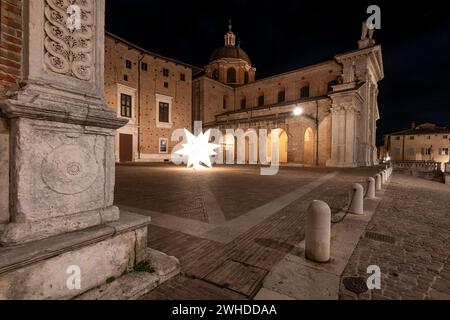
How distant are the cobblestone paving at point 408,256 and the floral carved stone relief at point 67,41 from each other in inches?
148

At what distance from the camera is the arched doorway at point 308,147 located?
27328mm

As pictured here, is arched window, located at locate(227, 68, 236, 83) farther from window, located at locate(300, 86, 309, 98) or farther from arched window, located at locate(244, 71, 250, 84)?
window, located at locate(300, 86, 309, 98)

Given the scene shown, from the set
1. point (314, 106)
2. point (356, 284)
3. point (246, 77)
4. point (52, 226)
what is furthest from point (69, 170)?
point (246, 77)

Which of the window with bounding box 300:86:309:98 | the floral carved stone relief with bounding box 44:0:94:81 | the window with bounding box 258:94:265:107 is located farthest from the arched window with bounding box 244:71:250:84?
the floral carved stone relief with bounding box 44:0:94:81

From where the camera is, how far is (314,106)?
88.8 feet

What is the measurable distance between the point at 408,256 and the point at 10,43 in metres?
5.57

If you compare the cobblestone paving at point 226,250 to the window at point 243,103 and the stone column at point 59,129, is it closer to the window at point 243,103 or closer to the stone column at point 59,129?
the stone column at point 59,129

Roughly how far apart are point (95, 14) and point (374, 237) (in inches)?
218

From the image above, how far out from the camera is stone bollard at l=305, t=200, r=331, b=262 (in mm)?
3076

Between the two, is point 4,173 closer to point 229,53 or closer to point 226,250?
point 226,250

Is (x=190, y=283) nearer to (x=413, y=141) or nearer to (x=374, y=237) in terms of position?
(x=374, y=237)

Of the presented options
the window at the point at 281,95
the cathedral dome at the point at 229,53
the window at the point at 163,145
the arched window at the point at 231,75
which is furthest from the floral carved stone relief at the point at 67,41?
the cathedral dome at the point at 229,53

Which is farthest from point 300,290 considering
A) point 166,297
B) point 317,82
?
point 317,82

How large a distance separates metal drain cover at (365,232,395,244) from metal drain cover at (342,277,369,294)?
1.74 meters
